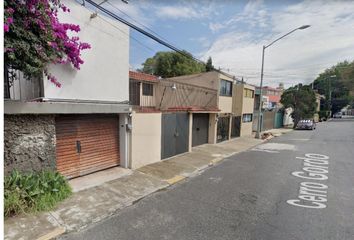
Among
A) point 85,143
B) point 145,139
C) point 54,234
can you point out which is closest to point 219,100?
point 145,139

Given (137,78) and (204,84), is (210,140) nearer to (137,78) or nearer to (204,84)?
(204,84)

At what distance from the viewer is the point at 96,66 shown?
6992 millimetres

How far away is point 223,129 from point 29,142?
1373cm

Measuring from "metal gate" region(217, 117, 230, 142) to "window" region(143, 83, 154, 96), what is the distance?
5.65m

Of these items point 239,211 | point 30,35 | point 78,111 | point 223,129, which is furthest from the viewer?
point 223,129

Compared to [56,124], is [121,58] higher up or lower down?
higher up

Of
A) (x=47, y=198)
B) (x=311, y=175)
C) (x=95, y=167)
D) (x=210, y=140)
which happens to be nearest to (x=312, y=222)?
(x=311, y=175)

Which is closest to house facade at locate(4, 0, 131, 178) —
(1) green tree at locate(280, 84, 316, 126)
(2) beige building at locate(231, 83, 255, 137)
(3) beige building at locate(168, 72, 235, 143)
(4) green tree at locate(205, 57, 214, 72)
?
(3) beige building at locate(168, 72, 235, 143)

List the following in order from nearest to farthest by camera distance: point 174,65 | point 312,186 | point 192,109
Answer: point 312,186
point 192,109
point 174,65

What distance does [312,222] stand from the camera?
4570mm

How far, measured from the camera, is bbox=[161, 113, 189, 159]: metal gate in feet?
33.4

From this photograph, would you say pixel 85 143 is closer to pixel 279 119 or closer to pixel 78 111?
pixel 78 111

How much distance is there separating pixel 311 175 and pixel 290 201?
10.4ft

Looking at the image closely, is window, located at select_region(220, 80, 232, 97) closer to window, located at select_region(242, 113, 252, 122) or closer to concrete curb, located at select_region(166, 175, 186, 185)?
window, located at select_region(242, 113, 252, 122)
